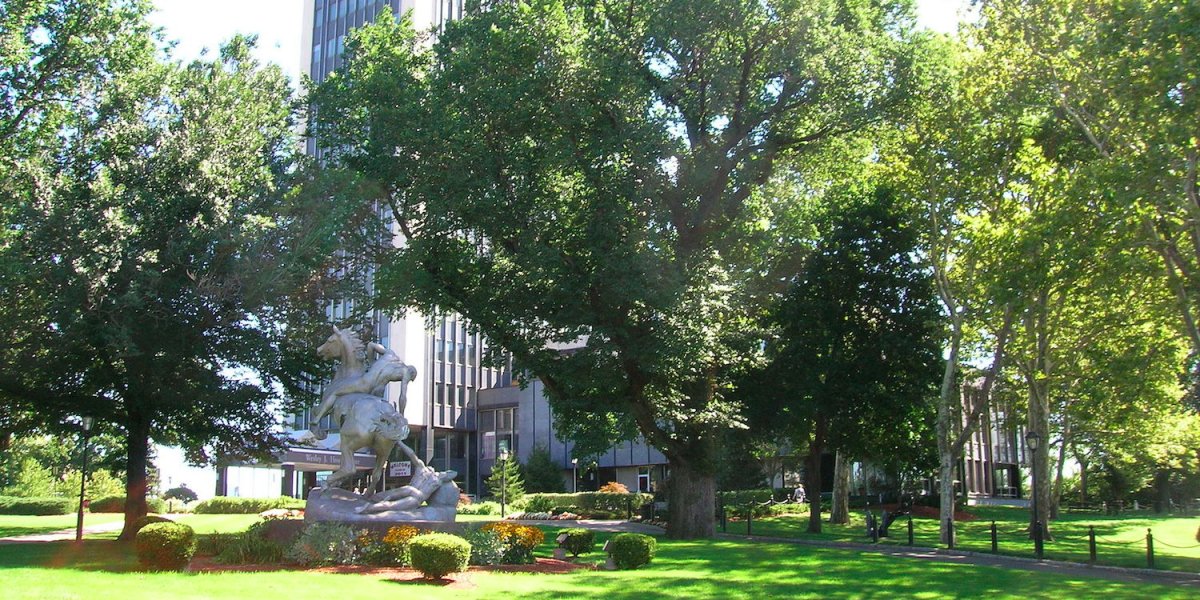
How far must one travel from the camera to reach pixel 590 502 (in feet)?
158

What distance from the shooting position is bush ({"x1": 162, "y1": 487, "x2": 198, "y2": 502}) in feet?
175

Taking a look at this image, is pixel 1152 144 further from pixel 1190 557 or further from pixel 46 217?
pixel 46 217

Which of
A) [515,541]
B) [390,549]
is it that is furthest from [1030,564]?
[390,549]

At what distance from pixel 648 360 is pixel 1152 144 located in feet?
39.1

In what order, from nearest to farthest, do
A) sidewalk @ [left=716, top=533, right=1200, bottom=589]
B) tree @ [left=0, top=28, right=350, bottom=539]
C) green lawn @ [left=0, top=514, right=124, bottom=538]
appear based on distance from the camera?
sidewalk @ [left=716, top=533, right=1200, bottom=589], tree @ [left=0, top=28, right=350, bottom=539], green lawn @ [left=0, top=514, right=124, bottom=538]

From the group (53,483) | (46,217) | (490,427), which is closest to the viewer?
(46,217)

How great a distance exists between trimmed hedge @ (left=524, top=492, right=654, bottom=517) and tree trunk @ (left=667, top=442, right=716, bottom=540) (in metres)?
16.6

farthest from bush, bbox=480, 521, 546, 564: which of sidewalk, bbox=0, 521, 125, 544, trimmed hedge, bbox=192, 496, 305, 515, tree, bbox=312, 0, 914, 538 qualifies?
trimmed hedge, bbox=192, 496, 305, 515

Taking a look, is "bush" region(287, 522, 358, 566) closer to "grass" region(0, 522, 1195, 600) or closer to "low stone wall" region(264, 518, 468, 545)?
"low stone wall" region(264, 518, 468, 545)

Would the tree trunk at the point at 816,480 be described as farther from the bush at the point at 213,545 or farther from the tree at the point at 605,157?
the bush at the point at 213,545

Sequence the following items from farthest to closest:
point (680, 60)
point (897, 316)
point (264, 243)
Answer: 1. point (897, 316)
2. point (680, 60)
3. point (264, 243)

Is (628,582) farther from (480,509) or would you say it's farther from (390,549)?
(480,509)

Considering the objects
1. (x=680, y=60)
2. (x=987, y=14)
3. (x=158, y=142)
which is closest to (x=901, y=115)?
(x=987, y=14)

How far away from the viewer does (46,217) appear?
22000 mm
